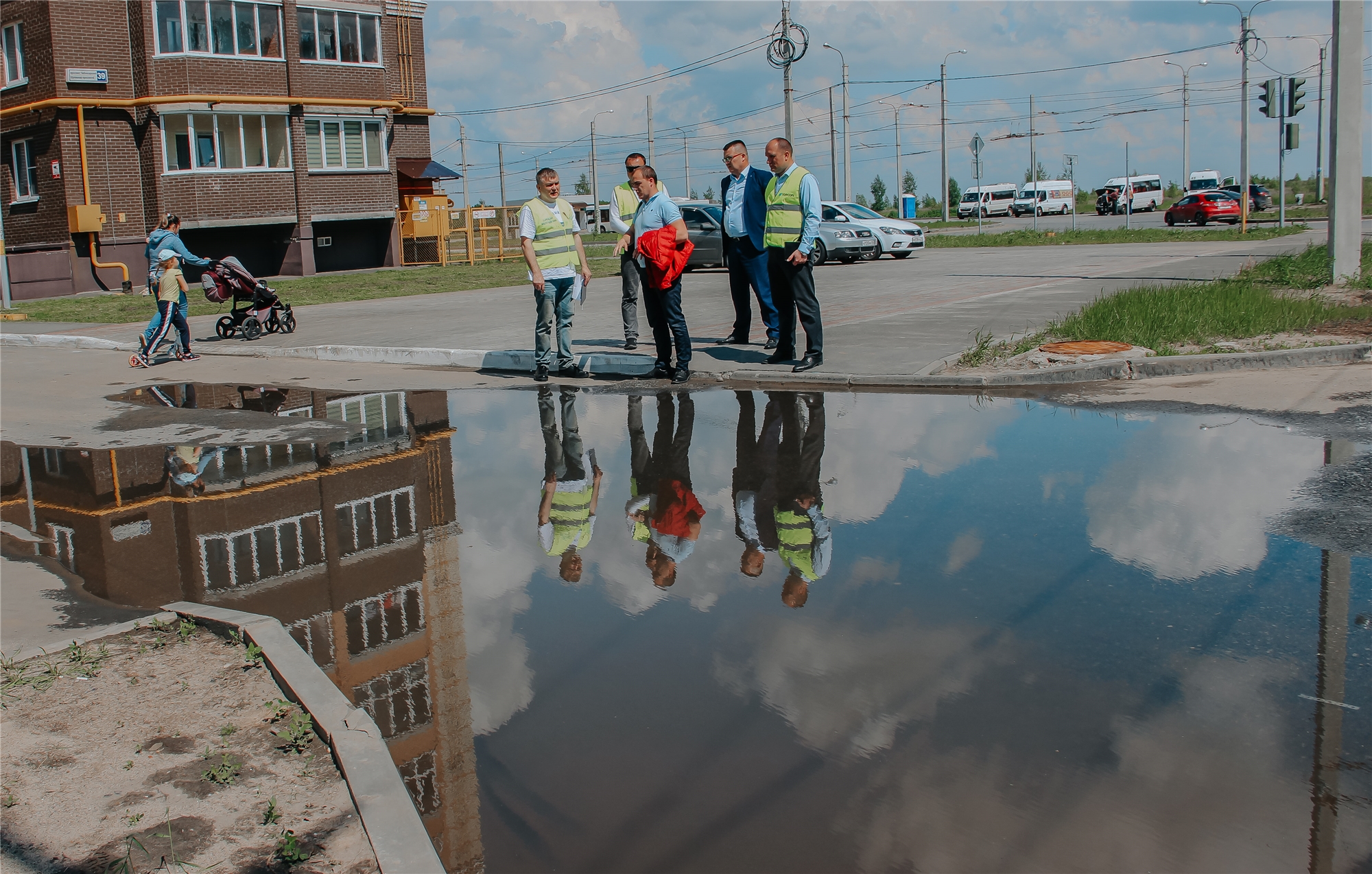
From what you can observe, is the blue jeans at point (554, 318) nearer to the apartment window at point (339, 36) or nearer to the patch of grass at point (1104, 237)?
the patch of grass at point (1104, 237)

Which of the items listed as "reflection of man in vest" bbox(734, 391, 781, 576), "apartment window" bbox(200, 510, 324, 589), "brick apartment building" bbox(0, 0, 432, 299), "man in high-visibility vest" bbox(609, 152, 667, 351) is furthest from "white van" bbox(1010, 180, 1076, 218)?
"apartment window" bbox(200, 510, 324, 589)

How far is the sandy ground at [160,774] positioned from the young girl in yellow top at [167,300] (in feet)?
36.5

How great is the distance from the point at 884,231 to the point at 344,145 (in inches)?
699

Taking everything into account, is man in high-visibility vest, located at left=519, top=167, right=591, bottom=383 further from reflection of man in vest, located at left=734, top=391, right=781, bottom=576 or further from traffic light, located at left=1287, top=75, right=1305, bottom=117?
traffic light, located at left=1287, top=75, right=1305, bottom=117

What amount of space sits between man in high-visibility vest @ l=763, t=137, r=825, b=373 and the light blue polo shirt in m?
0.95

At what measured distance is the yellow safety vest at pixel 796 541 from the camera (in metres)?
5.50

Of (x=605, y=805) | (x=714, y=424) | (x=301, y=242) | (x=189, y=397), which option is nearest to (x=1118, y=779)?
(x=605, y=805)

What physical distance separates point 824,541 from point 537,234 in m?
6.56

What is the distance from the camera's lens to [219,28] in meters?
33.7

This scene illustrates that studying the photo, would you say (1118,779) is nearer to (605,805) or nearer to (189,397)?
(605,805)

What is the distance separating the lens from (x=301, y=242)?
35.5 m

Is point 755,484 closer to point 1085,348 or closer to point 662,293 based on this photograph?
point 662,293

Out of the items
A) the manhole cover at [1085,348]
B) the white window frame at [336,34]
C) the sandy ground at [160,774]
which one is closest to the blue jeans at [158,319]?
the manhole cover at [1085,348]

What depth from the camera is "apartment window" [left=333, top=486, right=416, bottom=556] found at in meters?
6.24
